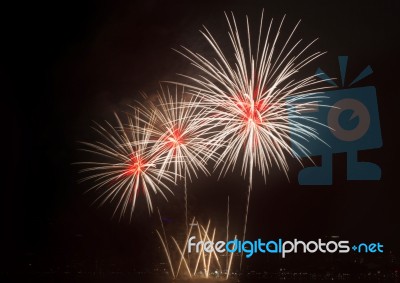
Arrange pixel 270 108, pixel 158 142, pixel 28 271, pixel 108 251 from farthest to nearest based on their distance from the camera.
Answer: pixel 28 271 < pixel 108 251 < pixel 158 142 < pixel 270 108

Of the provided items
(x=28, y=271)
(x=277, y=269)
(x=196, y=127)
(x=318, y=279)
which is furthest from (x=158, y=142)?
(x=277, y=269)

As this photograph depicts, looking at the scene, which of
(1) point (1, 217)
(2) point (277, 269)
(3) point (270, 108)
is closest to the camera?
(3) point (270, 108)

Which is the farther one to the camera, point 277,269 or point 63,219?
point 277,269

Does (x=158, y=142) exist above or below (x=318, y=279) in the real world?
below

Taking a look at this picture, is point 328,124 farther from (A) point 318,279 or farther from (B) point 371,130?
(A) point 318,279

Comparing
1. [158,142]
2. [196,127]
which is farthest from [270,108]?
[158,142]

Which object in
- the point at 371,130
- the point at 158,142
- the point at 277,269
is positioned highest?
the point at 277,269

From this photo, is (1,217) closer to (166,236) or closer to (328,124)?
(328,124)
